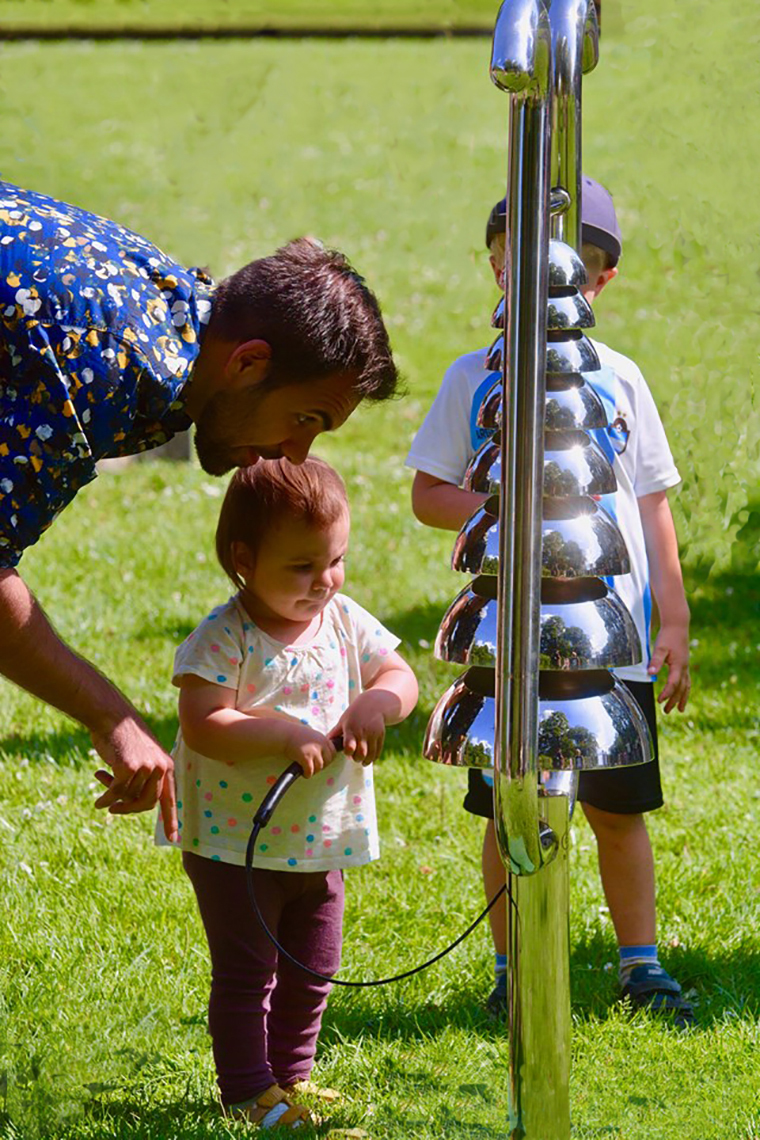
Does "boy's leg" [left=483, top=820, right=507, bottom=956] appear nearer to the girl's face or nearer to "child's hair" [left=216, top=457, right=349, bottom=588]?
the girl's face

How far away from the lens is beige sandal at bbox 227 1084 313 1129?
2.36 metres

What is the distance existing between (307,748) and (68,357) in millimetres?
727

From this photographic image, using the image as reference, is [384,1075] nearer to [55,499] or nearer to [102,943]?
[102,943]

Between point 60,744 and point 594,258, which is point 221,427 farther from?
point 60,744

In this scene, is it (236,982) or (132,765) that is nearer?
(132,765)

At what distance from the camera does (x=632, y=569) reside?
9.34ft

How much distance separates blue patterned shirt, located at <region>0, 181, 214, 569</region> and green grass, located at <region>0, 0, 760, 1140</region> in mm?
1075

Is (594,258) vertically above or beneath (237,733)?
above

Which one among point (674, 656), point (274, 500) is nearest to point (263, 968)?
point (274, 500)

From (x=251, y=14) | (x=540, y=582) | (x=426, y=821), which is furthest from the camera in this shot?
(x=251, y=14)

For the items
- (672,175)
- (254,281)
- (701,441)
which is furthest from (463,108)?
(254,281)

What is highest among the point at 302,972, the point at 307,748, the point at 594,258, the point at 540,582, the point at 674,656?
the point at 594,258

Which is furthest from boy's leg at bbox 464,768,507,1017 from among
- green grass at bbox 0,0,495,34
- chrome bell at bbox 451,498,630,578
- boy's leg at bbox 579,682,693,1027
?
green grass at bbox 0,0,495,34

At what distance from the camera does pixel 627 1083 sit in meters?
2.42
